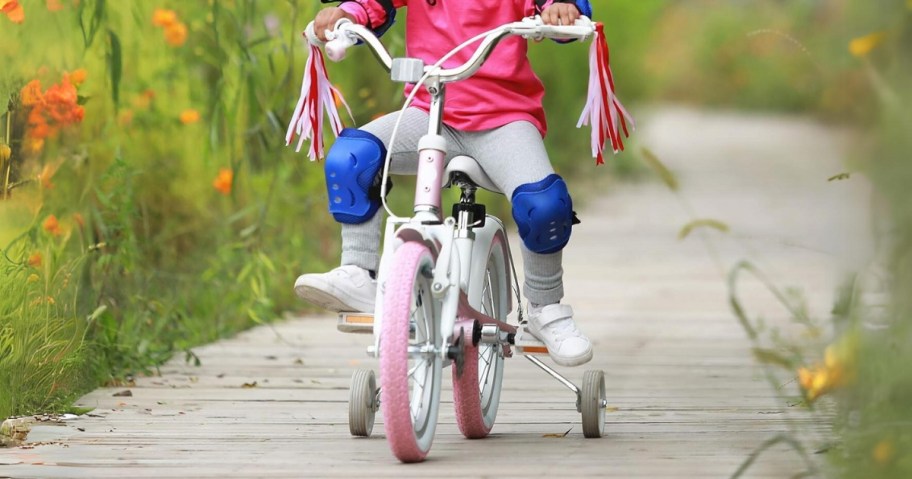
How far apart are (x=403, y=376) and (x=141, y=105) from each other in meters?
3.15

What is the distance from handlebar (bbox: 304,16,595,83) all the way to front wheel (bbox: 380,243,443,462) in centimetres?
37

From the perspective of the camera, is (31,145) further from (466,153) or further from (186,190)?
(186,190)

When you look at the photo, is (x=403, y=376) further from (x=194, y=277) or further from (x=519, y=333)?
(x=194, y=277)

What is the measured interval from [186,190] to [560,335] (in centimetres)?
283

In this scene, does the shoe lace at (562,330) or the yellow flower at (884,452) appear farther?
the shoe lace at (562,330)

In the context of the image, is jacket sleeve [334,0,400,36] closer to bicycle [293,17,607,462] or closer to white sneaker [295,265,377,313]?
bicycle [293,17,607,462]

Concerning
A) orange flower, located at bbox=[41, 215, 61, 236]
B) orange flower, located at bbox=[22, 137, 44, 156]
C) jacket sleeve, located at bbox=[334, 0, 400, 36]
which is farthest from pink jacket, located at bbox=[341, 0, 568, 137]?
orange flower, located at bbox=[41, 215, 61, 236]

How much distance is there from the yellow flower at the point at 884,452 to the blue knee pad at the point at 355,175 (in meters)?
1.30

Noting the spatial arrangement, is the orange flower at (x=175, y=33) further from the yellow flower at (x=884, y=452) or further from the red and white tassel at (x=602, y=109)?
the yellow flower at (x=884, y=452)

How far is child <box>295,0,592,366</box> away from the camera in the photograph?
10.5ft

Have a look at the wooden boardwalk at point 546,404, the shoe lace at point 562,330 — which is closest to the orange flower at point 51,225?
the wooden boardwalk at point 546,404

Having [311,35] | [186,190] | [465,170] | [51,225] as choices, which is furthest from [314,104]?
[186,190]

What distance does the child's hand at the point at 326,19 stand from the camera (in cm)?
320

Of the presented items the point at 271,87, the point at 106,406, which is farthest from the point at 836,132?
the point at 271,87
